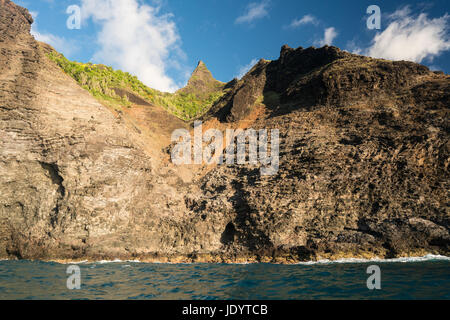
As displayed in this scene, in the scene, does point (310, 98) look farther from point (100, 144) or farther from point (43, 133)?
point (43, 133)

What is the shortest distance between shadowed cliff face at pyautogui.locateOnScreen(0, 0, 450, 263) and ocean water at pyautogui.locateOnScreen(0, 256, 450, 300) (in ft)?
11.9

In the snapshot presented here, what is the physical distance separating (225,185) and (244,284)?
36.7 feet

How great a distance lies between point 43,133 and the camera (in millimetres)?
17375

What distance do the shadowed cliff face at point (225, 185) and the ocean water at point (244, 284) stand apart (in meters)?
3.61

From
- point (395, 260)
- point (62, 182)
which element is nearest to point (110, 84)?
point (62, 182)

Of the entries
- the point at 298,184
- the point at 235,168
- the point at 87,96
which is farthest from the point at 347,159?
the point at 87,96

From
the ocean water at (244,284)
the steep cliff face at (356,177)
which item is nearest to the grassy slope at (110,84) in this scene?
the steep cliff face at (356,177)

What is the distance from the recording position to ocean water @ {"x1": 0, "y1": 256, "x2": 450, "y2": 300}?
721 centimetres

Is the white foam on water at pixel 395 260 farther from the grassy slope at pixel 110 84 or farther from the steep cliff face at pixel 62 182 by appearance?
the grassy slope at pixel 110 84

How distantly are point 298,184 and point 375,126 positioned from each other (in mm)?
7872

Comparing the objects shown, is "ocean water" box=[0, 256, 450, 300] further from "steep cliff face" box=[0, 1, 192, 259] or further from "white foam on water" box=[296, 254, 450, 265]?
"steep cliff face" box=[0, 1, 192, 259]

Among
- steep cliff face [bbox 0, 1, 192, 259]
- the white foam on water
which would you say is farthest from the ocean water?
steep cliff face [bbox 0, 1, 192, 259]

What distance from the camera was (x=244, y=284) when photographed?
8.89 metres

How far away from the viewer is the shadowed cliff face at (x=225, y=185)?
14.6 m
